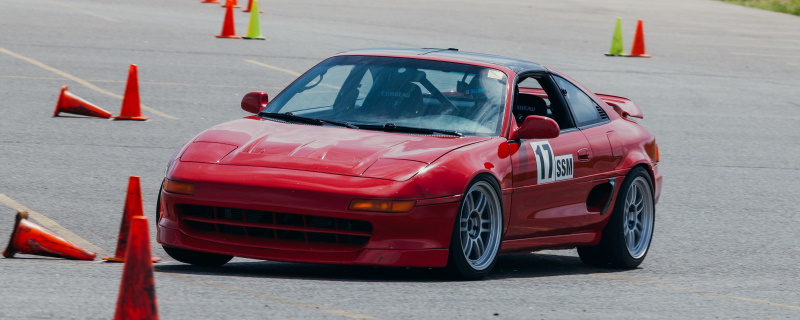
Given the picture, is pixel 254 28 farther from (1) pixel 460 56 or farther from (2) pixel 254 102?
(2) pixel 254 102

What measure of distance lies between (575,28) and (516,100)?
2342 centimetres

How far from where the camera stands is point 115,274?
698 centimetres

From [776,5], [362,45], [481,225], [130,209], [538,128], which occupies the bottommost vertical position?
[776,5]

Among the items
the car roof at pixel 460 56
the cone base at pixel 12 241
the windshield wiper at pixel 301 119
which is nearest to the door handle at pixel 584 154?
the car roof at pixel 460 56

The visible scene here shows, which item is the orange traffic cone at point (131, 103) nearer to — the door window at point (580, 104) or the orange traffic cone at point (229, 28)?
the door window at point (580, 104)

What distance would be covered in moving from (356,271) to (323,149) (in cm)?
77

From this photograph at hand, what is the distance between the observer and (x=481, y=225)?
7676 mm

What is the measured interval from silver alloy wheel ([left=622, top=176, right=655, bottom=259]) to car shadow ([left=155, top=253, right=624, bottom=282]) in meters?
0.26

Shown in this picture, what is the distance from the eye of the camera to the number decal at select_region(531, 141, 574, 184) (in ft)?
26.9

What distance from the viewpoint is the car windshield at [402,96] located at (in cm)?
812

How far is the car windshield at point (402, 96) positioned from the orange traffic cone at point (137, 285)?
302 cm

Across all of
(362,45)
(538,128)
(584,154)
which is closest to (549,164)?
(538,128)

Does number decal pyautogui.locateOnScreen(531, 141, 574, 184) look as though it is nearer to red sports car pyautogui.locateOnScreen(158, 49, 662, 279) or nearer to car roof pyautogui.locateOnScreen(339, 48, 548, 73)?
red sports car pyautogui.locateOnScreen(158, 49, 662, 279)

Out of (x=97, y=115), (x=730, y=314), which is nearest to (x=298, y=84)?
(x=730, y=314)
